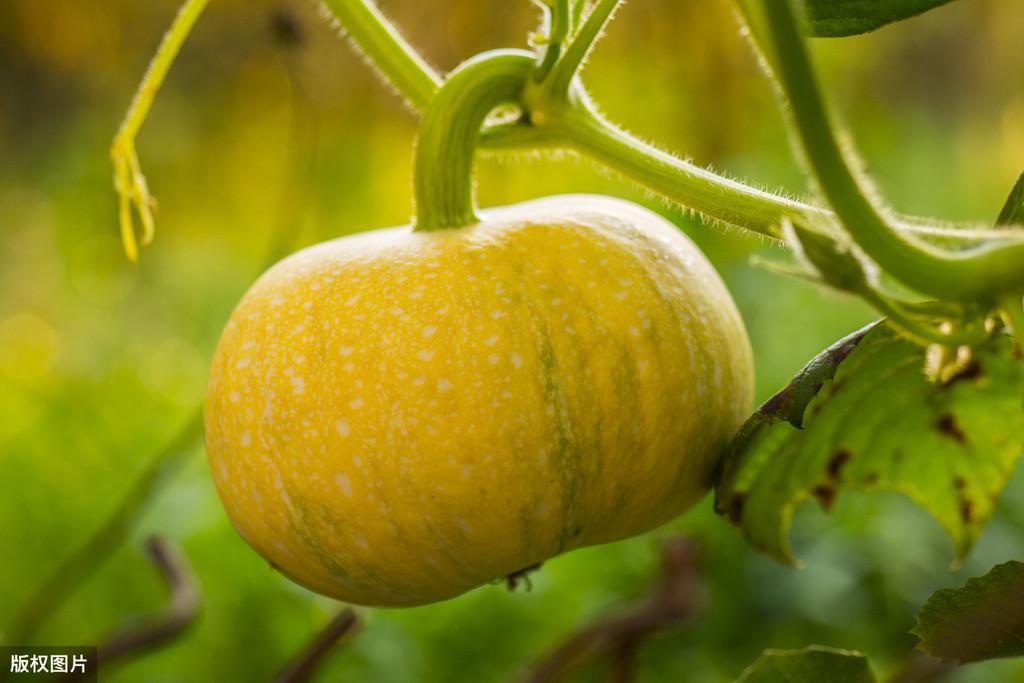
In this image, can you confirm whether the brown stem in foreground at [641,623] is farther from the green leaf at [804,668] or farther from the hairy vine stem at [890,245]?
the hairy vine stem at [890,245]

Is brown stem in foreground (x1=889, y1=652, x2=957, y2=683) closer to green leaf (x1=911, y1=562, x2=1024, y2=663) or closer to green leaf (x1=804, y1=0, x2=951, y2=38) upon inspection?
green leaf (x1=911, y1=562, x2=1024, y2=663)

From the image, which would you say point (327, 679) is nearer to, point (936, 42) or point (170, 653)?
point (170, 653)

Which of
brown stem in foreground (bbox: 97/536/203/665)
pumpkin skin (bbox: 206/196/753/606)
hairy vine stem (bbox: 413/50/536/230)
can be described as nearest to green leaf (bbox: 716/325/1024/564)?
pumpkin skin (bbox: 206/196/753/606)

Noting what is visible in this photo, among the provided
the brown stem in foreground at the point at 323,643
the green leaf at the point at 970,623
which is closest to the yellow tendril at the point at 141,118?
the brown stem in foreground at the point at 323,643

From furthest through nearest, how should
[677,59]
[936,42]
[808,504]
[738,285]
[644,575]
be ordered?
[936,42] < [677,59] < [738,285] < [808,504] < [644,575]

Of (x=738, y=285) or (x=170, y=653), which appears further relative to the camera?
(x=738, y=285)

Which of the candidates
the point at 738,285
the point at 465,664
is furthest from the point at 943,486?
the point at 738,285

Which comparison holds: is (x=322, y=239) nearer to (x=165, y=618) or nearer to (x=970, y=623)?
(x=165, y=618)
